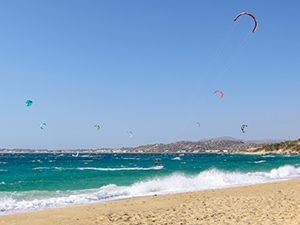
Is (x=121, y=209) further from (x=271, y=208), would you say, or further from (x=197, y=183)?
(x=197, y=183)

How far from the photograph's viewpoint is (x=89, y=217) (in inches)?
376

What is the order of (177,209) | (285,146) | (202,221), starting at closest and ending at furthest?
(202,221)
(177,209)
(285,146)

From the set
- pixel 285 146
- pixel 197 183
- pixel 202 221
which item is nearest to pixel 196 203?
pixel 202 221

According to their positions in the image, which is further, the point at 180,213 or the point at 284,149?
the point at 284,149

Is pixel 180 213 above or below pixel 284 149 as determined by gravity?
above

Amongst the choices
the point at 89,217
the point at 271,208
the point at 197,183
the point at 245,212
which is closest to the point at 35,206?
the point at 89,217

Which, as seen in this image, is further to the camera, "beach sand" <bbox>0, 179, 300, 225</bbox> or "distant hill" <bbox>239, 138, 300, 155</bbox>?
"distant hill" <bbox>239, 138, 300, 155</bbox>

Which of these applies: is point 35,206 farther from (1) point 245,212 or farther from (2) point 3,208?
(1) point 245,212

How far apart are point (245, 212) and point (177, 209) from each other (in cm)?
249

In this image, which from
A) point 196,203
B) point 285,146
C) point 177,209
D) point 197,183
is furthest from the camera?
point 285,146

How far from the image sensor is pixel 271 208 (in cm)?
1002

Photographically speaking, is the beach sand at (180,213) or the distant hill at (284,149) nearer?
the beach sand at (180,213)

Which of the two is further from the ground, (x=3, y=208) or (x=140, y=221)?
(x=3, y=208)

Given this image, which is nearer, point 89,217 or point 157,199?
point 89,217
